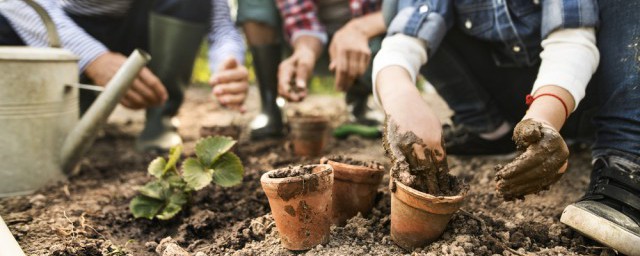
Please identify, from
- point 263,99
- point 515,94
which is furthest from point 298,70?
point 515,94

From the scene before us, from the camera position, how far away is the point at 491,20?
1.75m

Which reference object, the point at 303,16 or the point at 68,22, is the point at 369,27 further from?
the point at 68,22

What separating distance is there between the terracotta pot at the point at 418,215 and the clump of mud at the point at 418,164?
0.05 metres

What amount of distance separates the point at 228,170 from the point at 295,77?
77 centimetres

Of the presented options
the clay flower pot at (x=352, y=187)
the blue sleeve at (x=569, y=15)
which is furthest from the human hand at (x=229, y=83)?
the blue sleeve at (x=569, y=15)

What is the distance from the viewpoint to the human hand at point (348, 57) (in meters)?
2.12

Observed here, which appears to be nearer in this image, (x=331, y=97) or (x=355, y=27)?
(x=355, y=27)

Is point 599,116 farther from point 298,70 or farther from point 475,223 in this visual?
point 298,70

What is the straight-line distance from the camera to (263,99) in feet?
9.89

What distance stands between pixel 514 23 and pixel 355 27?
2.39 ft

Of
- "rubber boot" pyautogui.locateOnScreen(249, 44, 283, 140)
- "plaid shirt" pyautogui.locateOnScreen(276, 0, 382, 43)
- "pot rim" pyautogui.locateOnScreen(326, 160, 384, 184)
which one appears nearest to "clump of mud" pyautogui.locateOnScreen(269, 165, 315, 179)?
"pot rim" pyautogui.locateOnScreen(326, 160, 384, 184)

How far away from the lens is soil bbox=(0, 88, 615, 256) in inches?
52.4

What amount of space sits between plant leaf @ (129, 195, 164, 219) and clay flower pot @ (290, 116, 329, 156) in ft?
2.63

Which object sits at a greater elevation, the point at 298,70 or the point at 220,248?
the point at 298,70
